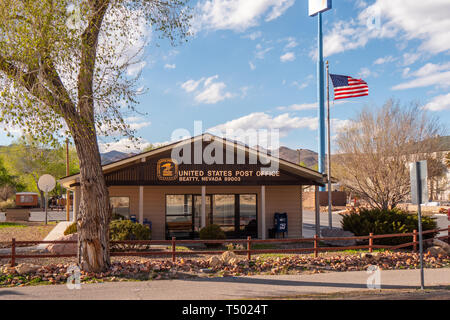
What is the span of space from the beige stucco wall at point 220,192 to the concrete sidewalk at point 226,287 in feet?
32.7

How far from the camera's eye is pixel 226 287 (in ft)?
28.5

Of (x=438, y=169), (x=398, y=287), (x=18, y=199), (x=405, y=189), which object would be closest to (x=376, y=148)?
(x=405, y=189)

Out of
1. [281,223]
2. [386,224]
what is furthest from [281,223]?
[386,224]

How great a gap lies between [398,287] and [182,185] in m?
11.3

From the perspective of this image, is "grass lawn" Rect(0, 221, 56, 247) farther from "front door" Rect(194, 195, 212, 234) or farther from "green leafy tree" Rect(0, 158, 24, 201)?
"green leafy tree" Rect(0, 158, 24, 201)

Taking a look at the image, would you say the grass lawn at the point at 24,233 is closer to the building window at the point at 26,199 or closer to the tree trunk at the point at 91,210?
the tree trunk at the point at 91,210

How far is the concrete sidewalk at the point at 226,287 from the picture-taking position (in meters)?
7.88

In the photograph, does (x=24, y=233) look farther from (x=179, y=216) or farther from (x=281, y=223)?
(x=281, y=223)

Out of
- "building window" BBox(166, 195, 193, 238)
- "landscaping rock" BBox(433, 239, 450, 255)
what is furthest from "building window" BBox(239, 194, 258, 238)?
"landscaping rock" BBox(433, 239, 450, 255)

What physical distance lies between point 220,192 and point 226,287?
36.9ft

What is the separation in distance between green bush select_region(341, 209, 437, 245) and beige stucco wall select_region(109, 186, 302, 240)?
13.9ft

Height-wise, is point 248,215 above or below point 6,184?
below
